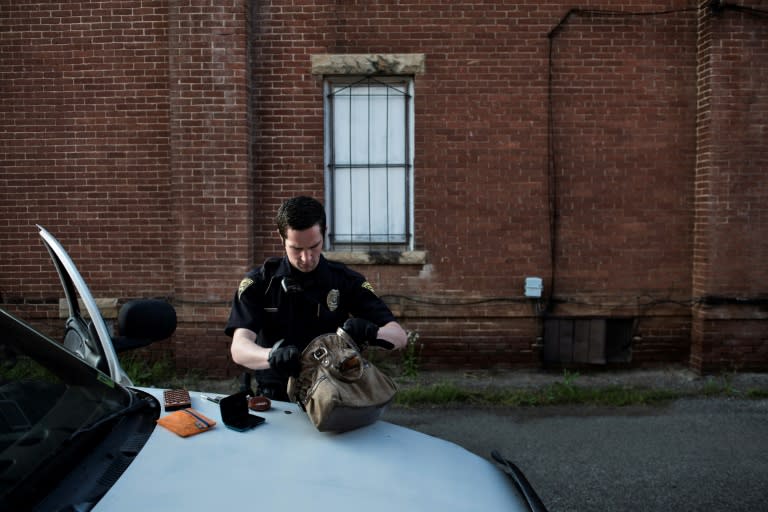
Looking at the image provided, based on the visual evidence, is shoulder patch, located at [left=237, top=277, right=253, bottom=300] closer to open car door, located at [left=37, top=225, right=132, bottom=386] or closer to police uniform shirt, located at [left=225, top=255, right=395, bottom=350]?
police uniform shirt, located at [left=225, top=255, right=395, bottom=350]

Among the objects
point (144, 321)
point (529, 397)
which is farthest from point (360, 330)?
point (529, 397)

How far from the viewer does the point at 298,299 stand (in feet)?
10.4

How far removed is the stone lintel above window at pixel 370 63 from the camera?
22.4ft

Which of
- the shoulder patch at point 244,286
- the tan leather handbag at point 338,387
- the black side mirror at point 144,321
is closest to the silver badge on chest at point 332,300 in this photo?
the shoulder patch at point 244,286

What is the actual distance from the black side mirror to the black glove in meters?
0.46

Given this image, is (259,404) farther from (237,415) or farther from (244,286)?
(244,286)

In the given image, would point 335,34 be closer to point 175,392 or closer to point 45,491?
point 175,392

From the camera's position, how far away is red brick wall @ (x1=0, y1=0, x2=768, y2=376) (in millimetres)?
6820

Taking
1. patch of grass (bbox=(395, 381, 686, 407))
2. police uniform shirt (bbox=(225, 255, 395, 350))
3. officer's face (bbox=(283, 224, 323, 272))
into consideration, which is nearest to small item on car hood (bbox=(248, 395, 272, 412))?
police uniform shirt (bbox=(225, 255, 395, 350))

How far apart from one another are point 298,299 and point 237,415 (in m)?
1.03

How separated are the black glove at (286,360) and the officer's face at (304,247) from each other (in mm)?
725

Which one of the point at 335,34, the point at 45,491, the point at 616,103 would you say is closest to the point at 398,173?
the point at 335,34

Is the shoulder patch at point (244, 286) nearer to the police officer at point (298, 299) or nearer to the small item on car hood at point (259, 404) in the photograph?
the police officer at point (298, 299)

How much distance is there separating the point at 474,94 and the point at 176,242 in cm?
361
